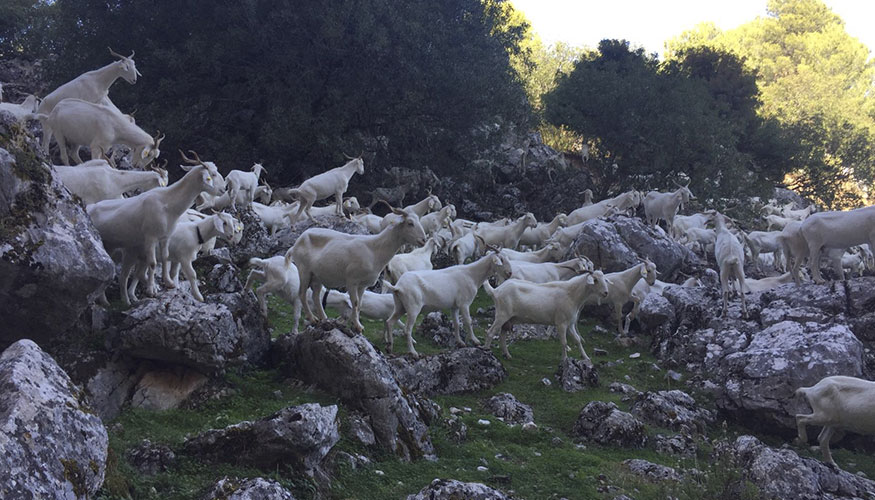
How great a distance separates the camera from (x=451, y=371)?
41.0 feet

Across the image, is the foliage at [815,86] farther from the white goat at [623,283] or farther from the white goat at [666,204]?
the white goat at [623,283]

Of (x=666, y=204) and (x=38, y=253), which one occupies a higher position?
(x=666, y=204)

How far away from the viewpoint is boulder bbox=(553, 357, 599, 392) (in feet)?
43.9

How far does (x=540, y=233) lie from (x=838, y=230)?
10.6 meters

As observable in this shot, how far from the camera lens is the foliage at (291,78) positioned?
88.7 ft

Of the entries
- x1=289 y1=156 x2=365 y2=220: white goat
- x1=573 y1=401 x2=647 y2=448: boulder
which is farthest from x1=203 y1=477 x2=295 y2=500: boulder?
x1=289 y1=156 x2=365 y2=220: white goat

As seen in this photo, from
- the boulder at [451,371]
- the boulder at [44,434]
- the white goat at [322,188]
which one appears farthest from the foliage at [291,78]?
the boulder at [44,434]

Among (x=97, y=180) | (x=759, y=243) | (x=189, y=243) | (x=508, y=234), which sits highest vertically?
(x=759, y=243)

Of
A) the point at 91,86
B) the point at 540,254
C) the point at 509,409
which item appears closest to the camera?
the point at 509,409

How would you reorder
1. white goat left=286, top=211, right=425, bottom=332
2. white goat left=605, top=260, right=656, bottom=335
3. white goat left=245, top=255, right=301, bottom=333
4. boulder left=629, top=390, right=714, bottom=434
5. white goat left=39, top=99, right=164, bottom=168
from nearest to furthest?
white goat left=286, top=211, right=425, bottom=332 < boulder left=629, top=390, right=714, bottom=434 < white goat left=245, top=255, right=301, bottom=333 < white goat left=39, top=99, right=164, bottom=168 < white goat left=605, top=260, right=656, bottom=335

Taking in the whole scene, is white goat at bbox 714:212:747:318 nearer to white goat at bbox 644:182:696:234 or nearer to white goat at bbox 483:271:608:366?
white goat at bbox 483:271:608:366

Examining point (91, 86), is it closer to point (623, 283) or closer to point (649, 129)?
point (623, 283)

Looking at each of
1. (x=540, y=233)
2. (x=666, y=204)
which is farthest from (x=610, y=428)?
(x=666, y=204)

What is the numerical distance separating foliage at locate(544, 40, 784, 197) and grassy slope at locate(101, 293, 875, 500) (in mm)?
21058
